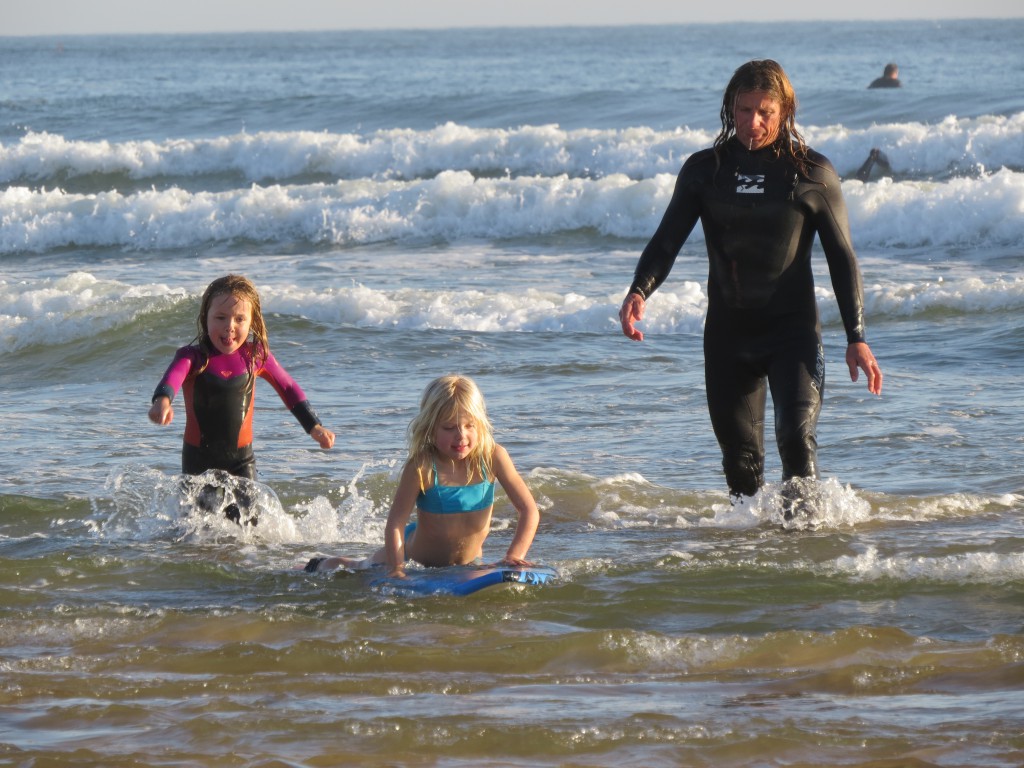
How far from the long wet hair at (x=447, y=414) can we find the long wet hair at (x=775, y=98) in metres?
1.43

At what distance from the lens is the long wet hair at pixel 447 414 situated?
205 inches

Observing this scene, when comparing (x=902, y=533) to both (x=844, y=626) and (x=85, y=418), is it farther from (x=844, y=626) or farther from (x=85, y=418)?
(x=85, y=418)

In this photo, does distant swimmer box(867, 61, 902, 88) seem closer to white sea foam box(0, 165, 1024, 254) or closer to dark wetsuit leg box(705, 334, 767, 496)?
white sea foam box(0, 165, 1024, 254)

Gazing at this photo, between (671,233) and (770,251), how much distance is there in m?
0.42

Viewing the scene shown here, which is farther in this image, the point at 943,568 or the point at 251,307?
the point at 251,307

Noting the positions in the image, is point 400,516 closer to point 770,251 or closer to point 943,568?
point 770,251

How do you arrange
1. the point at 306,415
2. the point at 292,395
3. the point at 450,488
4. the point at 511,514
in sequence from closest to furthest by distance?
1. the point at 450,488
2. the point at 306,415
3. the point at 292,395
4. the point at 511,514

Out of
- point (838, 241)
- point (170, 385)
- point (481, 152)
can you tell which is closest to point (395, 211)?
point (481, 152)

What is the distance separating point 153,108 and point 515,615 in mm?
34365

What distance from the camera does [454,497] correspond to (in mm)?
5477

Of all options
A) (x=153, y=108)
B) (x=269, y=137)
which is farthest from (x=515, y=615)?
(x=153, y=108)

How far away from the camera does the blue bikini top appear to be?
215 inches

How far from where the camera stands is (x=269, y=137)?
26172mm

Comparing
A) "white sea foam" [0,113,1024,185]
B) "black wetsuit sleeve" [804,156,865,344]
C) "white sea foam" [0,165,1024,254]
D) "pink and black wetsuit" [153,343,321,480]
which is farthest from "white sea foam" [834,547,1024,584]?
"white sea foam" [0,113,1024,185]
